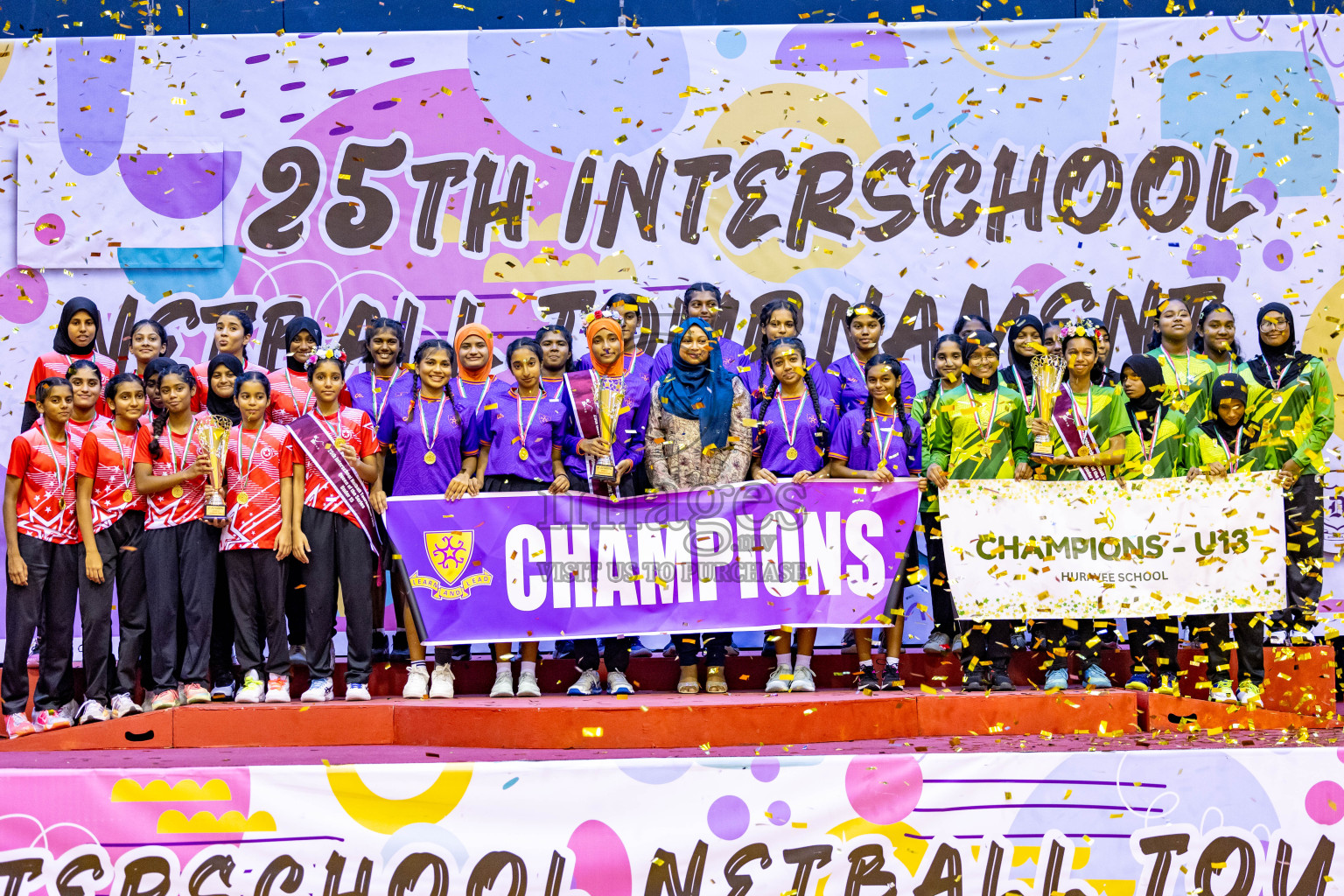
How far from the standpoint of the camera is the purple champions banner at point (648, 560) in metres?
5.99

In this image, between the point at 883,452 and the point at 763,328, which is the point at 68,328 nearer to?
the point at 763,328

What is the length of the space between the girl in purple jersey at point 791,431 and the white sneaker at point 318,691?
6.97 ft

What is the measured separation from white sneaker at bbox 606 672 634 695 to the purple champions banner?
267 mm

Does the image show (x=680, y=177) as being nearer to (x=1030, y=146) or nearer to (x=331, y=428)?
(x=1030, y=146)

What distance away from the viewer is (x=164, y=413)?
6.18m

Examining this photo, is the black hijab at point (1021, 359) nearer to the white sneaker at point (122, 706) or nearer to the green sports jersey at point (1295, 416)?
the green sports jersey at point (1295, 416)

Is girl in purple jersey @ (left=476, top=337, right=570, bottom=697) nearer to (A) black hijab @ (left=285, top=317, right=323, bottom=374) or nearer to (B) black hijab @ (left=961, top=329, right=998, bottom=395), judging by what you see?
(A) black hijab @ (left=285, top=317, right=323, bottom=374)

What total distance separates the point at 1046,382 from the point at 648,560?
2178mm

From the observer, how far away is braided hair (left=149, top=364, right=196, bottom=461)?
599 cm

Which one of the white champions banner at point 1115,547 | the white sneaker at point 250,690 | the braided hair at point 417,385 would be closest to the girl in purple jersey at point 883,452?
the white champions banner at point 1115,547

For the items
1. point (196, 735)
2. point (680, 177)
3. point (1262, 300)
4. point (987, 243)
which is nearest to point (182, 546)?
point (196, 735)

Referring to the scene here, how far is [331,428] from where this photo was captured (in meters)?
6.12

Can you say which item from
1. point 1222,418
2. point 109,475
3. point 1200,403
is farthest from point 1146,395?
point 109,475

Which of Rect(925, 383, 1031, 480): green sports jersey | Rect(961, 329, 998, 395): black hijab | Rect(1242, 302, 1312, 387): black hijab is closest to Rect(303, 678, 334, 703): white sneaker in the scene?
Result: Rect(925, 383, 1031, 480): green sports jersey
